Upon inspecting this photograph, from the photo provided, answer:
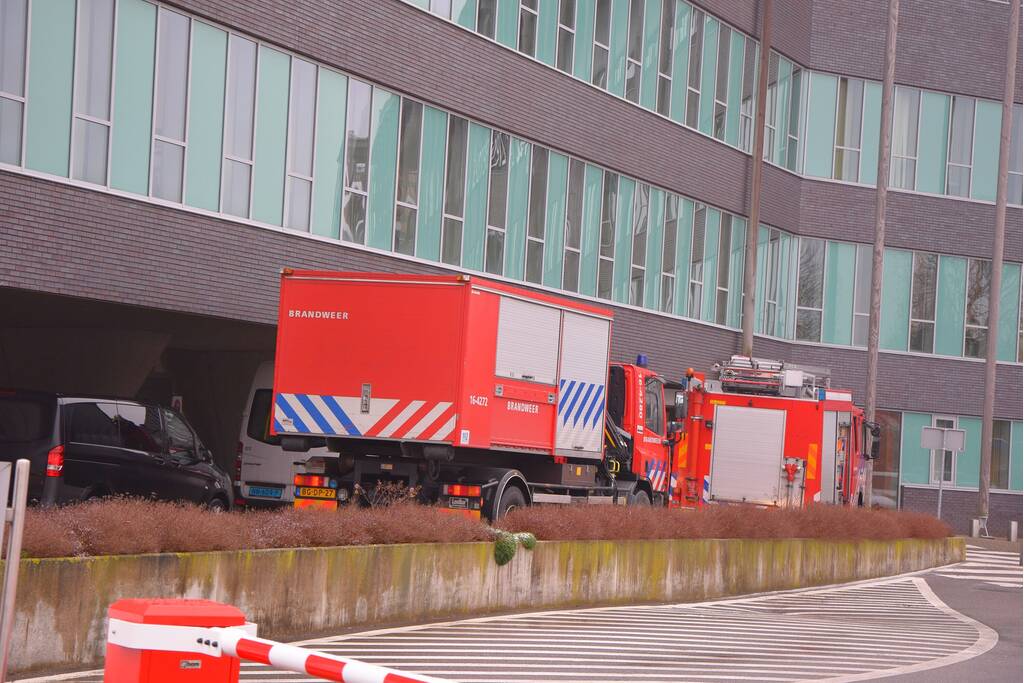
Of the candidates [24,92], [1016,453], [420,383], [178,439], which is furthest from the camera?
[1016,453]

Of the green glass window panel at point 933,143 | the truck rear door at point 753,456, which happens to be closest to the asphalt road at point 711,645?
the truck rear door at point 753,456

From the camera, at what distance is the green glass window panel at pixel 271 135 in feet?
70.5

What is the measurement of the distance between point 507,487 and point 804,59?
83.4ft

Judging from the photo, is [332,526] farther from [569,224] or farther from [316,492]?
[569,224]

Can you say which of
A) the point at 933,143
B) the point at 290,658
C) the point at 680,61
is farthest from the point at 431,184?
the point at 933,143

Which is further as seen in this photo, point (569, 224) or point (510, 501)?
point (569, 224)

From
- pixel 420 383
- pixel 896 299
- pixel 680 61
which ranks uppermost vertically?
pixel 680 61

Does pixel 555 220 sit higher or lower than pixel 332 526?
higher

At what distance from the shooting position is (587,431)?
62.9 feet

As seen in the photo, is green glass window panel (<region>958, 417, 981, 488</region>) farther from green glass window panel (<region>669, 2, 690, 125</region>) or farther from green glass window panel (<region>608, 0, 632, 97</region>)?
green glass window panel (<region>608, 0, 632, 97</region>)

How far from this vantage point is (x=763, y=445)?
28.2m

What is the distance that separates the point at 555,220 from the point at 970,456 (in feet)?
63.5

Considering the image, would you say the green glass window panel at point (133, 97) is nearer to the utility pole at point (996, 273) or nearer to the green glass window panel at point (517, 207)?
the green glass window panel at point (517, 207)

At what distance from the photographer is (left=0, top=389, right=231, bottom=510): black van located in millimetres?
15125
